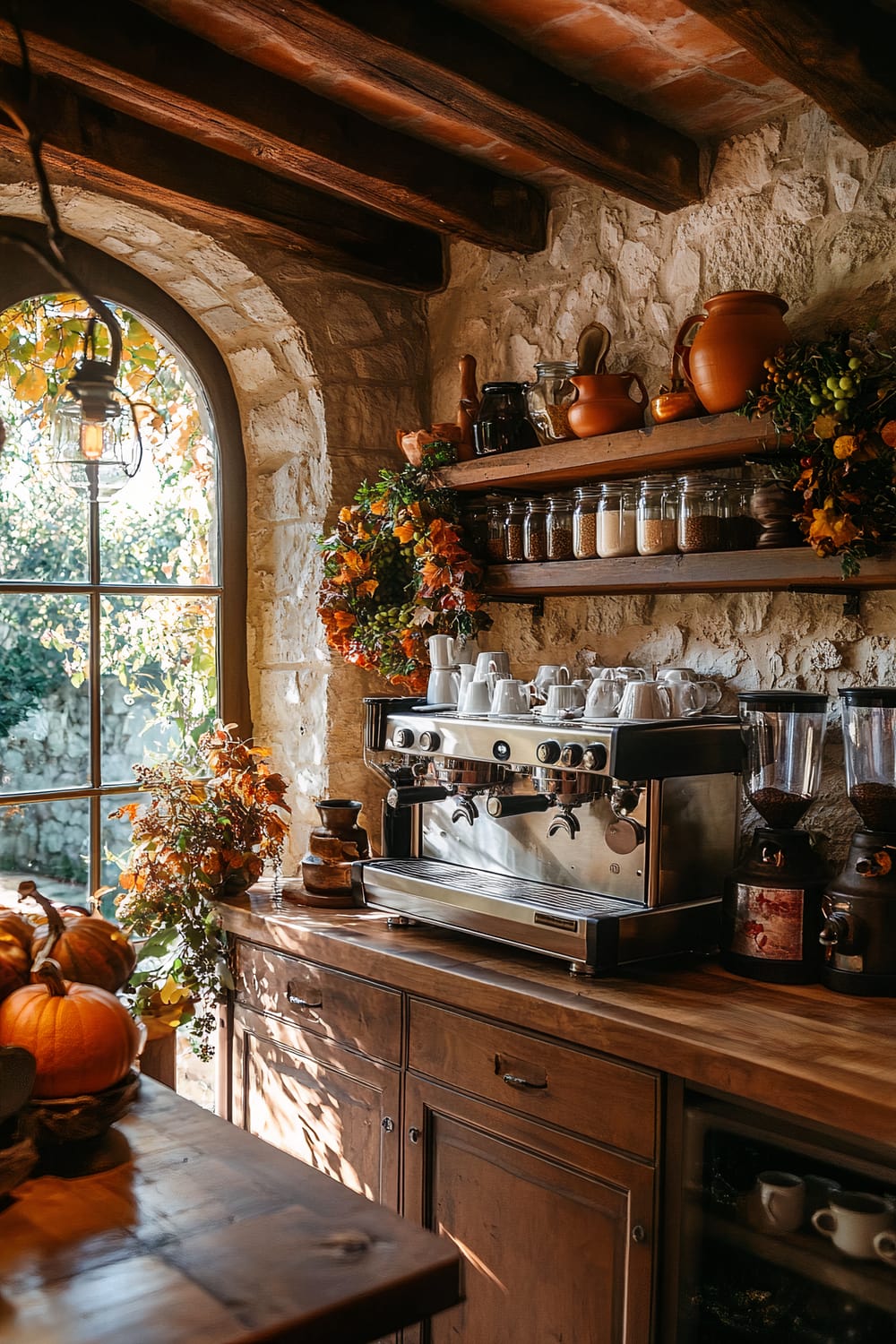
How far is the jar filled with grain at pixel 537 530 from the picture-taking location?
8.24 ft

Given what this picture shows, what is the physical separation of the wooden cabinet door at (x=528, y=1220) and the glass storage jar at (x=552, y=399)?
1394 mm

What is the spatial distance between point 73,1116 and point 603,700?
1.24 meters

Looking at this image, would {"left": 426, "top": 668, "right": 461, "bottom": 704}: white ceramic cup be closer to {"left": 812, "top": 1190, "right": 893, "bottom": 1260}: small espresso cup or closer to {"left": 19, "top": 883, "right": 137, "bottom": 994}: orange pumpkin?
{"left": 19, "top": 883, "right": 137, "bottom": 994}: orange pumpkin

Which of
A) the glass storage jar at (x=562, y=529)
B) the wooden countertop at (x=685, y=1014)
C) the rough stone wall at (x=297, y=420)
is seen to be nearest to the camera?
the wooden countertop at (x=685, y=1014)

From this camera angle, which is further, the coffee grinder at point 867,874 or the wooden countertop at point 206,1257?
the coffee grinder at point 867,874

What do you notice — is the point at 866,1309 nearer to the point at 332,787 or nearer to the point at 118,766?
the point at 332,787

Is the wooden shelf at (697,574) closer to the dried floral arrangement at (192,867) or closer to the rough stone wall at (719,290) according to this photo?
the rough stone wall at (719,290)

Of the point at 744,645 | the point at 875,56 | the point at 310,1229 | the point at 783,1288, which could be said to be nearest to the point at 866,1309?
the point at 783,1288

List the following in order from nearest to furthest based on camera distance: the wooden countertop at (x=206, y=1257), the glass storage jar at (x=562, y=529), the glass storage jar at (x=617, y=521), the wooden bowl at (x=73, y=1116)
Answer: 1. the wooden countertop at (x=206, y=1257)
2. the wooden bowl at (x=73, y=1116)
3. the glass storage jar at (x=617, y=521)
4. the glass storage jar at (x=562, y=529)

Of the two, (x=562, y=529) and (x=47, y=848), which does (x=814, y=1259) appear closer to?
(x=562, y=529)

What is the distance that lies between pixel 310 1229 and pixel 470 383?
2.07 meters

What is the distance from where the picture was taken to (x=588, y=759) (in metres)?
1.97

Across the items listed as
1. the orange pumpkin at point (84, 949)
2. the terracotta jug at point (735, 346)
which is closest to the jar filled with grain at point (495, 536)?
the terracotta jug at point (735, 346)

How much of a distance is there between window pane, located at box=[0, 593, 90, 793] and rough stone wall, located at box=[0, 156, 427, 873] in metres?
0.51
